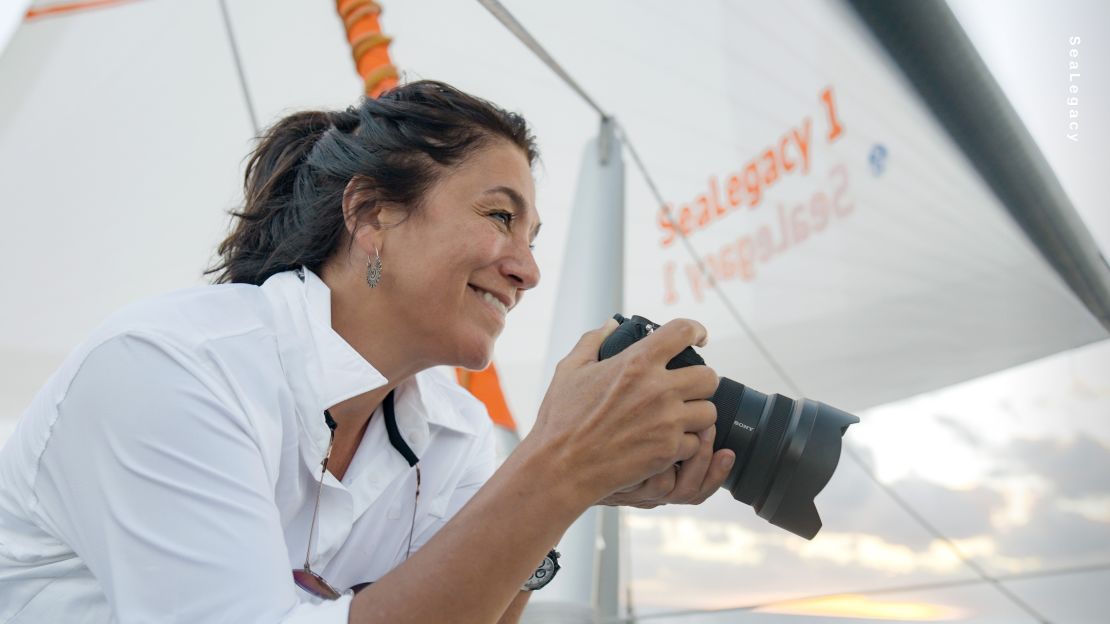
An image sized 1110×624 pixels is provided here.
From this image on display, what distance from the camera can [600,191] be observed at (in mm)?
1903

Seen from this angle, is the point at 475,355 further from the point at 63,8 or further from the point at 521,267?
the point at 63,8

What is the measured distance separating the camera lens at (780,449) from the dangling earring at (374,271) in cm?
32

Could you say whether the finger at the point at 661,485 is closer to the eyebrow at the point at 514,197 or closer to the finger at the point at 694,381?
the finger at the point at 694,381

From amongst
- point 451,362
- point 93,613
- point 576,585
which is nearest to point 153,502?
point 93,613

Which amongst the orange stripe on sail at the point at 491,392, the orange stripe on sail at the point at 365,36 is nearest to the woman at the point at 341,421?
the orange stripe on sail at the point at 365,36

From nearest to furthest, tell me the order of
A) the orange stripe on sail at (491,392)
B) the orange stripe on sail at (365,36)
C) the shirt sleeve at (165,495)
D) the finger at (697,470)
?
the shirt sleeve at (165,495), the finger at (697,470), the orange stripe on sail at (365,36), the orange stripe on sail at (491,392)

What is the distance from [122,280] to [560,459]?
3118 mm

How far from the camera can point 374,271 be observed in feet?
2.65

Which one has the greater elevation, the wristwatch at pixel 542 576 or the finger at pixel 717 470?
the finger at pixel 717 470

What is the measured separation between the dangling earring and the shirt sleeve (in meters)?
0.23

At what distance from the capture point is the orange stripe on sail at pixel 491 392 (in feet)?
9.60

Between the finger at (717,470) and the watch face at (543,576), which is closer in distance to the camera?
the finger at (717,470)

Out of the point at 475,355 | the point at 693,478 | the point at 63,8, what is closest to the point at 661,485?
the point at 693,478

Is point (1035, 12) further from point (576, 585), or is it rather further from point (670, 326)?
point (576, 585)
